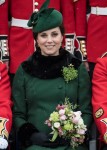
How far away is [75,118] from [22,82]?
59 centimetres

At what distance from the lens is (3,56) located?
185 inches

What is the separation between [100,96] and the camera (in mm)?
4105

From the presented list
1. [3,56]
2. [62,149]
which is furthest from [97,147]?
[3,56]

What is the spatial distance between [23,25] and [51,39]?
0.67m

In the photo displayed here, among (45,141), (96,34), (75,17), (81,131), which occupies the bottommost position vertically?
(45,141)

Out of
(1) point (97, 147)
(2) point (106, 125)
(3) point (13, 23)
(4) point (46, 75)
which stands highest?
(3) point (13, 23)

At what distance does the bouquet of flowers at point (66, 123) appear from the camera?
3.80 metres

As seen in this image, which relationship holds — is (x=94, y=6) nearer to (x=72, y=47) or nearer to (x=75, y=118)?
(x=72, y=47)

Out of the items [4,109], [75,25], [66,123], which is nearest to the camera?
[66,123]

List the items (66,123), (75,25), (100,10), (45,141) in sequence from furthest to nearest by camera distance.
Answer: (75,25), (100,10), (45,141), (66,123)

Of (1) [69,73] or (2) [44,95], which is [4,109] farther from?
(1) [69,73]

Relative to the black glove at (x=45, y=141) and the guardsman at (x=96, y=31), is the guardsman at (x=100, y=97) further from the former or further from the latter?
the guardsman at (x=96, y=31)

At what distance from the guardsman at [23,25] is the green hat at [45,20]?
1.91ft

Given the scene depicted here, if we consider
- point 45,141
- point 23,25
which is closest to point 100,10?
point 23,25
